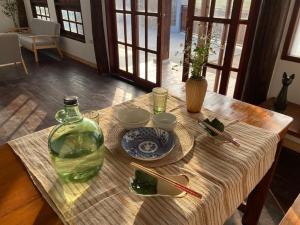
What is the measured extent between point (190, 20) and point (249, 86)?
951 mm

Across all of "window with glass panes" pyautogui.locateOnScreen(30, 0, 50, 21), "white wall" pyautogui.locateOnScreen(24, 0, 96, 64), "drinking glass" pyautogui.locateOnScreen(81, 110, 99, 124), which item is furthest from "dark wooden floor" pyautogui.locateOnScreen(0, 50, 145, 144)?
"drinking glass" pyautogui.locateOnScreen(81, 110, 99, 124)

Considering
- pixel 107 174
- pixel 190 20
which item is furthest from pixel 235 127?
pixel 190 20

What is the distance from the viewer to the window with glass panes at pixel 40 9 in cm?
524

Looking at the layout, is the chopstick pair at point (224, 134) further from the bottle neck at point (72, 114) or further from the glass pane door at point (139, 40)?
the glass pane door at point (139, 40)

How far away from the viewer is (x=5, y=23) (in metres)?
5.92

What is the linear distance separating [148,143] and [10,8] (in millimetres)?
6550

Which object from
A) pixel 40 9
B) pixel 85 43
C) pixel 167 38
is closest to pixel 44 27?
pixel 40 9

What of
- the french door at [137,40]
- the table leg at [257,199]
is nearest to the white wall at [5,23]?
the french door at [137,40]

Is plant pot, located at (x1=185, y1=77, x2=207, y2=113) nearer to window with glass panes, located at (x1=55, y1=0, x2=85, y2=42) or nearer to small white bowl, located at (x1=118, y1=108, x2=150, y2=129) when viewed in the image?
small white bowl, located at (x1=118, y1=108, x2=150, y2=129)

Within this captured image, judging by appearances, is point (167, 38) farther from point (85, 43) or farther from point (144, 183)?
point (144, 183)

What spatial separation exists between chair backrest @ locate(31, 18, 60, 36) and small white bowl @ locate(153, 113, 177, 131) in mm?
4428

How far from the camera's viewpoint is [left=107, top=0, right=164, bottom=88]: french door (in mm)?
3035

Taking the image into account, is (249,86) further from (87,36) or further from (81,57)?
(81,57)

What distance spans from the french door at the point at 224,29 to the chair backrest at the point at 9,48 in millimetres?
2807
